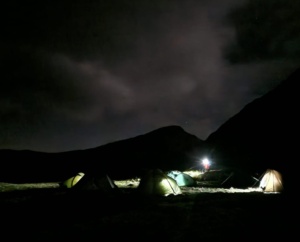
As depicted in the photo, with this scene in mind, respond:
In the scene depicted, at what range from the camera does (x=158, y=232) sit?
28.0 feet

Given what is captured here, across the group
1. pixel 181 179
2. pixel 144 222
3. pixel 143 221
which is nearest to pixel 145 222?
pixel 144 222

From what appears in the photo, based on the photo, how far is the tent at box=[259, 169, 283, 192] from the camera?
838 inches

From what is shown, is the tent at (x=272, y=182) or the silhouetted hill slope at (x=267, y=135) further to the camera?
the silhouetted hill slope at (x=267, y=135)

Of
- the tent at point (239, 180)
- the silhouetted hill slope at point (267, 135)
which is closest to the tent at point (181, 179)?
the tent at point (239, 180)

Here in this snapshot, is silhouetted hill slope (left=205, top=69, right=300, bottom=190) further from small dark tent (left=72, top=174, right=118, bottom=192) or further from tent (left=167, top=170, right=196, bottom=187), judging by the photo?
small dark tent (left=72, top=174, right=118, bottom=192)

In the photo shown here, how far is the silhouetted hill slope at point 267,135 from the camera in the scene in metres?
70.4

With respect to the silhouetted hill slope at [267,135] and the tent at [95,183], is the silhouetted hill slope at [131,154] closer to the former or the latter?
A: the silhouetted hill slope at [267,135]

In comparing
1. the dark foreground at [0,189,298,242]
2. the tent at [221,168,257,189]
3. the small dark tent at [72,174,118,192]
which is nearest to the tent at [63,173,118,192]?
the small dark tent at [72,174,118,192]

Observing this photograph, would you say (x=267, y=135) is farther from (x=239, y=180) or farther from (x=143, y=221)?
(x=143, y=221)

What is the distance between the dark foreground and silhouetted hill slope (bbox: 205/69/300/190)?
160 feet

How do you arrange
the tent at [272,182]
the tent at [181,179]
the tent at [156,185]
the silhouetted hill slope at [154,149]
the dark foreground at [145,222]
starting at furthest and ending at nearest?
the silhouetted hill slope at [154,149], the tent at [181,179], the tent at [272,182], the tent at [156,185], the dark foreground at [145,222]

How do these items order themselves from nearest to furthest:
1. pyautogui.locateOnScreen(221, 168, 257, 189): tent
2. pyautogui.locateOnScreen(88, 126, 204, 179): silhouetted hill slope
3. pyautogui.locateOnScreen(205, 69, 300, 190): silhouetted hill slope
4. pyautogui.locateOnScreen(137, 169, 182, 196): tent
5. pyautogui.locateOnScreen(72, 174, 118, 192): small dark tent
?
pyautogui.locateOnScreen(137, 169, 182, 196): tent, pyautogui.locateOnScreen(72, 174, 118, 192): small dark tent, pyautogui.locateOnScreen(221, 168, 257, 189): tent, pyautogui.locateOnScreen(205, 69, 300, 190): silhouetted hill slope, pyautogui.locateOnScreen(88, 126, 204, 179): silhouetted hill slope

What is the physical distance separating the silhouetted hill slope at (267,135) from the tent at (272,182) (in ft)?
121

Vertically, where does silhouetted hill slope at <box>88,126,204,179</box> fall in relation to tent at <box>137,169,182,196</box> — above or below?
above
